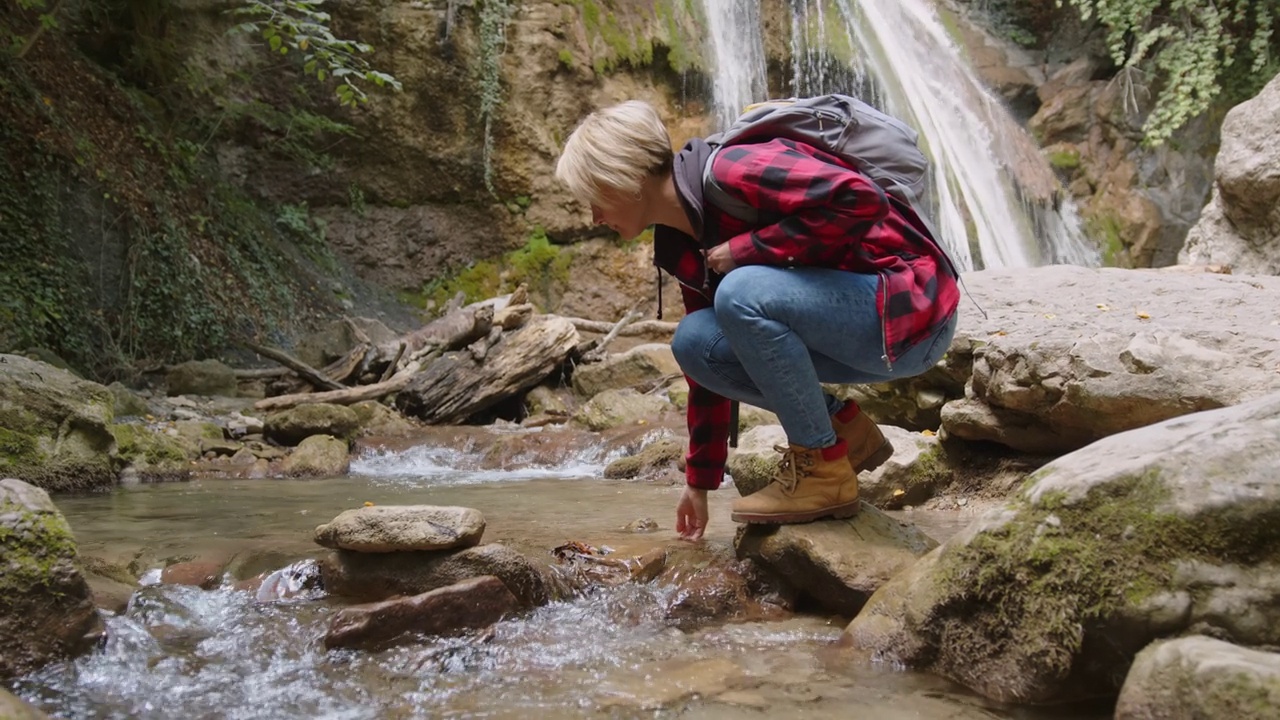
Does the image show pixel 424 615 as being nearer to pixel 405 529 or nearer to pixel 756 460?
pixel 405 529

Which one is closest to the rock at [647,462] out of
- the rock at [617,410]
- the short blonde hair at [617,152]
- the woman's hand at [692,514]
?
the rock at [617,410]

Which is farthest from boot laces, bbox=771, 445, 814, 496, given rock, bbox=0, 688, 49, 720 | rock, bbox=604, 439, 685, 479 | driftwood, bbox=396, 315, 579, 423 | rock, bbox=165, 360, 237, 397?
rock, bbox=165, 360, 237, 397

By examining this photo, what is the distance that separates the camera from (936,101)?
12812 millimetres

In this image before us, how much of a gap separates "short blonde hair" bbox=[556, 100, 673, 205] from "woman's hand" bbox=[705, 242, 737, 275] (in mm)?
217

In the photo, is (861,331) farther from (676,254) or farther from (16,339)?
(16,339)

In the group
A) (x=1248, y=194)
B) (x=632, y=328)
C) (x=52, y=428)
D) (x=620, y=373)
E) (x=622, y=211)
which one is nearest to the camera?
(x=622, y=211)

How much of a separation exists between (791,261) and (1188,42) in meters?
12.5

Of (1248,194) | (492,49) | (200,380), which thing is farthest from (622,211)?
(492,49)

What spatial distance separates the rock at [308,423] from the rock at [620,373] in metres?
2.19

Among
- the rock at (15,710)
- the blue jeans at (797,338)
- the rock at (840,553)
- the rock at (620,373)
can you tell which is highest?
the blue jeans at (797,338)

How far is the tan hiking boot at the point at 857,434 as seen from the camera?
246 centimetres

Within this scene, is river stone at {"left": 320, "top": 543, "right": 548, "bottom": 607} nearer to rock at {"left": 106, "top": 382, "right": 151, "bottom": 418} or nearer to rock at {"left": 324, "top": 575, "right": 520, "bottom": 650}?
rock at {"left": 324, "top": 575, "right": 520, "bottom": 650}

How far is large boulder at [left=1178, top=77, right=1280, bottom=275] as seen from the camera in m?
7.64

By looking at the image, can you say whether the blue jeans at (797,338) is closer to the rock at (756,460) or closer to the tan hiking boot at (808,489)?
the tan hiking boot at (808,489)
